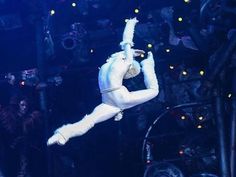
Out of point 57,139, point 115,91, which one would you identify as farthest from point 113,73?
point 57,139

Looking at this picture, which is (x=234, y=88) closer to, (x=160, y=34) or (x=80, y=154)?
(x=160, y=34)

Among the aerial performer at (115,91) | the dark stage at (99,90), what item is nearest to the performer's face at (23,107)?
the dark stage at (99,90)

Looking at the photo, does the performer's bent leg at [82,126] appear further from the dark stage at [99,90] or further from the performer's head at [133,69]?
the dark stage at [99,90]

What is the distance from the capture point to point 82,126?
313cm

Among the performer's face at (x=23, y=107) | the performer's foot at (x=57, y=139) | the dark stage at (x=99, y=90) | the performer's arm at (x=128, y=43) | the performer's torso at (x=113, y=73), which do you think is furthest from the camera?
the performer's face at (x=23, y=107)

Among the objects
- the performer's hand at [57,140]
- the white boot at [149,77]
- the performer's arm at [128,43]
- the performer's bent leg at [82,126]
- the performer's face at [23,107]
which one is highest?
the performer's face at [23,107]

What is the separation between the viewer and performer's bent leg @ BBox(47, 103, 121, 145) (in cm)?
303

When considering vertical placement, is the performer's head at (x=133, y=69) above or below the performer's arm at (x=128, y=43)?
below

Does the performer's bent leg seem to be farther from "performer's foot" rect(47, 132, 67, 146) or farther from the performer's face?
the performer's face

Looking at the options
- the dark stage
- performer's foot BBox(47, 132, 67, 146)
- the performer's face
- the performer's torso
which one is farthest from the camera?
the performer's face

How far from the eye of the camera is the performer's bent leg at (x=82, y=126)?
3.03 m

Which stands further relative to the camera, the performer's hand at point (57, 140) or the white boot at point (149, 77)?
the white boot at point (149, 77)

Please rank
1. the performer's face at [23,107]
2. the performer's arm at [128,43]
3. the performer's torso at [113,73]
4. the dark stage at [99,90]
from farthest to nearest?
1. the performer's face at [23,107]
2. the dark stage at [99,90]
3. the performer's arm at [128,43]
4. the performer's torso at [113,73]

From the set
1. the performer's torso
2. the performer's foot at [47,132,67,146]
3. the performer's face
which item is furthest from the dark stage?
the performer's foot at [47,132,67,146]
